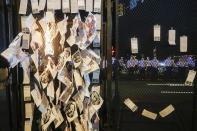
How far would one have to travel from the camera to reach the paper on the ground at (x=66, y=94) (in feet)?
7.00

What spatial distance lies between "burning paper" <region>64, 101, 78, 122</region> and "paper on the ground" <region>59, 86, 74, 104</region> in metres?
0.08

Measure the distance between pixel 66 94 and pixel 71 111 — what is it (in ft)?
0.81

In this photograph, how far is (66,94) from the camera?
2139mm

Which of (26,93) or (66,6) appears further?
(26,93)

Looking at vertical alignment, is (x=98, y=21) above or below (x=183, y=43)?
above

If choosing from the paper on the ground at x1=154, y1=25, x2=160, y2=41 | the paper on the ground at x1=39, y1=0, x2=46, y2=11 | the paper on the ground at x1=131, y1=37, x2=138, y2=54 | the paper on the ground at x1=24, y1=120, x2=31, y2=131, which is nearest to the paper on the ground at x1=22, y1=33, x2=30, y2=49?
the paper on the ground at x1=39, y1=0, x2=46, y2=11

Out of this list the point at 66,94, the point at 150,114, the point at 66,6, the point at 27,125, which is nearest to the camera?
the point at 66,6

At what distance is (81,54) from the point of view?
2111mm

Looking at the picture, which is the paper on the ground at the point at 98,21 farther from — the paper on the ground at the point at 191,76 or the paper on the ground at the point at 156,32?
the paper on the ground at the point at 191,76

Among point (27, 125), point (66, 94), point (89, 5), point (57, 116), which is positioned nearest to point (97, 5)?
point (89, 5)

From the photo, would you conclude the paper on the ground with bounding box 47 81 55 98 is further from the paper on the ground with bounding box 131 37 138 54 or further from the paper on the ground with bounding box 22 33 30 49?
the paper on the ground with bounding box 131 37 138 54

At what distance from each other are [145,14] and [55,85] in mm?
1629

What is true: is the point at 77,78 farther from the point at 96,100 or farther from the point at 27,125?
the point at 27,125

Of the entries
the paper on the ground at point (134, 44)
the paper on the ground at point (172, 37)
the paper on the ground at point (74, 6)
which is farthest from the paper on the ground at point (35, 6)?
the paper on the ground at point (172, 37)
